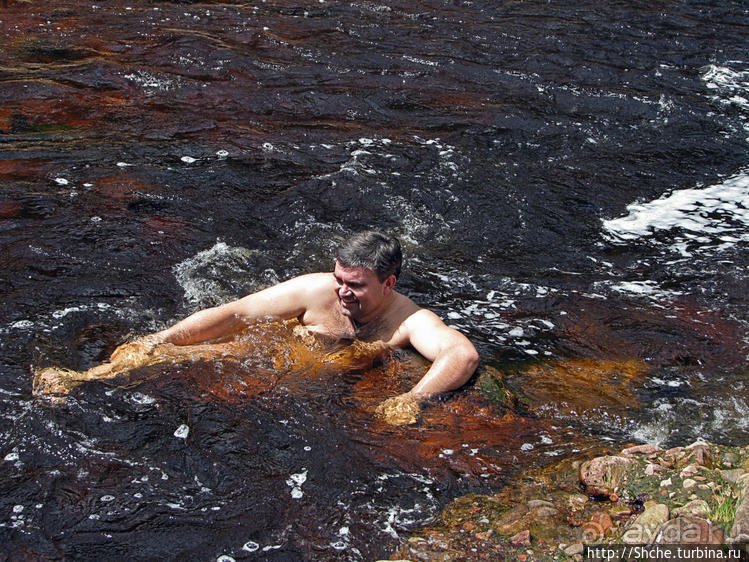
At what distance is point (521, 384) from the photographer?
548cm

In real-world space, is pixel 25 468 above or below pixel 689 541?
below

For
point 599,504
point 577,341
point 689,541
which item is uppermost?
point 689,541

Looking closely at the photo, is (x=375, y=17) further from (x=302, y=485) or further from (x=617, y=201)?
(x=302, y=485)

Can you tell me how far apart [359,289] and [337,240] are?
1.98 metres

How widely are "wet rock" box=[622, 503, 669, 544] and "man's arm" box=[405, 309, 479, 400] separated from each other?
5.44ft

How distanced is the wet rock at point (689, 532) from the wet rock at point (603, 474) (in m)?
0.66

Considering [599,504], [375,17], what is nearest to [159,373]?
[599,504]

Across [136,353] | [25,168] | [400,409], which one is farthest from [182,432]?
[25,168]

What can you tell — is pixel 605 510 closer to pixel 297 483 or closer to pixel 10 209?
pixel 297 483

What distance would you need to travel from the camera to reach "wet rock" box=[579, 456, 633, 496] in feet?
13.3

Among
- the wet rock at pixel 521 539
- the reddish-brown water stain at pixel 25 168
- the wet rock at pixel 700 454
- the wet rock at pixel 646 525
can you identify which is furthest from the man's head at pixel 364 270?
the reddish-brown water stain at pixel 25 168

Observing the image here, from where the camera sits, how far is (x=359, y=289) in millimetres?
5266

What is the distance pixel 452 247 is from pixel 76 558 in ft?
15.0

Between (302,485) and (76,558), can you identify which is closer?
(76,558)
